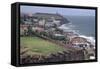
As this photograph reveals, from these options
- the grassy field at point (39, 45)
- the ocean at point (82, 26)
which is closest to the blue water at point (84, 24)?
the ocean at point (82, 26)

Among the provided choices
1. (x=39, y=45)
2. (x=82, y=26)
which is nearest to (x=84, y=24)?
(x=82, y=26)

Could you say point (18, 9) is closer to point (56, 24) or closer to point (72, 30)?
point (56, 24)

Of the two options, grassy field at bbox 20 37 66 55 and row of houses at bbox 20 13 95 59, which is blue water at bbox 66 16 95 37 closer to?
row of houses at bbox 20 13 95 59

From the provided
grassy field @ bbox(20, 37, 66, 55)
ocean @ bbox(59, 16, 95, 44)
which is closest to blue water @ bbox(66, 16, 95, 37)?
ocean @ bbox(59, 16, 95, 44)

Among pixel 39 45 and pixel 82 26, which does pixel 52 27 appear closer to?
pixel 39 45

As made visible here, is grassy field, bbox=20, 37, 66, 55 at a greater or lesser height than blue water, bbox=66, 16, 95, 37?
lesser
